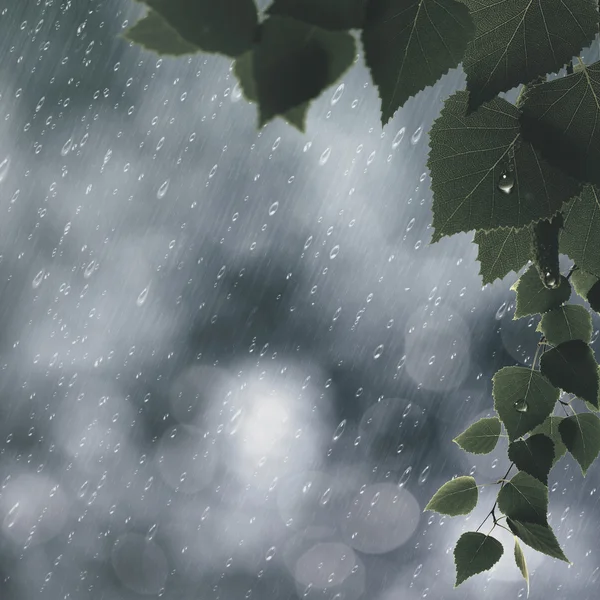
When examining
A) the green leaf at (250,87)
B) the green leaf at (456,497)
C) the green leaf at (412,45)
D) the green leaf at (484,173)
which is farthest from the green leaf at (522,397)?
the green leaf at (250,87)

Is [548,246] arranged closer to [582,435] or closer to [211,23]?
[582,435]

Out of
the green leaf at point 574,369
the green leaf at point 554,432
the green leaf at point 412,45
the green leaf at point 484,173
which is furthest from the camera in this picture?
the green leaf at point 554,432

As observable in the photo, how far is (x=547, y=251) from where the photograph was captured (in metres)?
0.51

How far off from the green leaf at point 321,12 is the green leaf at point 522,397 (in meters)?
0.46

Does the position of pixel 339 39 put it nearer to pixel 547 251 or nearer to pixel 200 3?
pixel 200 3

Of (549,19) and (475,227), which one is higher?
(549,19)

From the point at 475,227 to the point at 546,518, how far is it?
0.32 metres

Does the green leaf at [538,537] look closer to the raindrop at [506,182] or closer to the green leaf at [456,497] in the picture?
the green leaf at [456,497]

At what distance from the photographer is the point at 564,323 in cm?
65

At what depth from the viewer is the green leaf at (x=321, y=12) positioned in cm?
24

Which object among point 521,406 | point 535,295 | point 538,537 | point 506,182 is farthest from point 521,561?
point 506,182

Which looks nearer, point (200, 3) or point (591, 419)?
point (200, 3)

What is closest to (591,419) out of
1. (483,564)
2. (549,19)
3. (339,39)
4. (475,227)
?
(483,564)

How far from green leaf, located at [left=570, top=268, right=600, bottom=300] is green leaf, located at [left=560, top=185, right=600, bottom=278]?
127 millimetres
